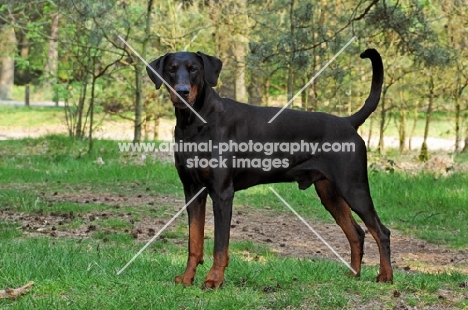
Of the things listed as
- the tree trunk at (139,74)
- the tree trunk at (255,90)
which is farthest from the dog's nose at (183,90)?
the tree trunk at (255,90)

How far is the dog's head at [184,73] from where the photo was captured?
15.8 ft

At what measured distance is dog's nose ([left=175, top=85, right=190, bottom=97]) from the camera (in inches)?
187

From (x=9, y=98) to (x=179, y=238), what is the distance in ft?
115

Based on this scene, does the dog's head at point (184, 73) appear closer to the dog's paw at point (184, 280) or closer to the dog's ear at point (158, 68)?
the dog's ear at point (158, 68)

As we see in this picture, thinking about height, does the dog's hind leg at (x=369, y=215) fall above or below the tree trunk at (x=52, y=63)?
below

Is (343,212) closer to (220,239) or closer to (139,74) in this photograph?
(220,239)

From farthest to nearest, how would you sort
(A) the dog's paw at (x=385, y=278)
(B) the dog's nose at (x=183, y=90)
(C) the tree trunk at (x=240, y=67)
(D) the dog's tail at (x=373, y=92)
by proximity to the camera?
(C) the tree trunk at (x=240, y=67)
(D) the dog's tail at (x=373, y=92)
(A) the dog's paw at (x=385, y=278)
(B) the dog's nose at (x=183, y=90)

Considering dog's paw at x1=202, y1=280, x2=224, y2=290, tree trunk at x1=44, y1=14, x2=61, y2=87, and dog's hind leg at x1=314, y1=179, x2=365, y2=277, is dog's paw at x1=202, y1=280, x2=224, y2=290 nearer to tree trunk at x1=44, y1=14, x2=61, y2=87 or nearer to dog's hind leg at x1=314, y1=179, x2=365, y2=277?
dog's hind leg at x1=314, y1=179, x2=365, y2=277

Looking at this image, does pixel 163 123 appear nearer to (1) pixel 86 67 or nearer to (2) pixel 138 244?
(1) pixel 86 67

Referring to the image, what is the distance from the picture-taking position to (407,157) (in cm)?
1605

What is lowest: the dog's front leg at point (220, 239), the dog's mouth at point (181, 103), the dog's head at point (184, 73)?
the dog's front leg at point (220, 239)

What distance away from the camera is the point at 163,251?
6.88 m

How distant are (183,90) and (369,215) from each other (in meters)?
1.75

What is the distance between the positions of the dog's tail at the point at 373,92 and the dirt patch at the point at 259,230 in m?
1.79
